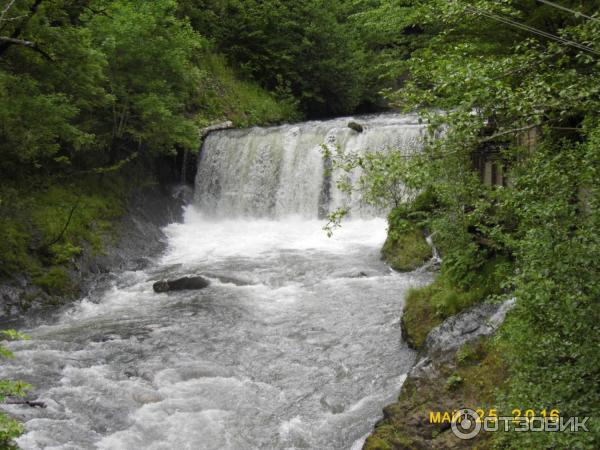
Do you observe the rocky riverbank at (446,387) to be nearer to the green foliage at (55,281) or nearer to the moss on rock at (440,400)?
the moss on rock at (440,400)

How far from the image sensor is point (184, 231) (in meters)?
18.6

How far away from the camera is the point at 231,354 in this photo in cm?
945

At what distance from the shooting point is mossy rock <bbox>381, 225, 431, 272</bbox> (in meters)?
13.1

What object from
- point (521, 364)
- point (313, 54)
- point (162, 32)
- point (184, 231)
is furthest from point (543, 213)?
point (313, 54)

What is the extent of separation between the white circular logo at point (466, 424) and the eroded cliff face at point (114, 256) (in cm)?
829

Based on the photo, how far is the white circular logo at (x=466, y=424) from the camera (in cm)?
584

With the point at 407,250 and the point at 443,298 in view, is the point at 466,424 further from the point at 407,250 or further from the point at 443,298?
the point at 407,250

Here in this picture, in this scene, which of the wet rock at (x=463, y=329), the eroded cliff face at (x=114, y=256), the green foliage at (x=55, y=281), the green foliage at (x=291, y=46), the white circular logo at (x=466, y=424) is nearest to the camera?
the white circular logo at (x=466, y=424)

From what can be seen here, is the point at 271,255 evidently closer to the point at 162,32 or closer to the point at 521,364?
the point at 162,32

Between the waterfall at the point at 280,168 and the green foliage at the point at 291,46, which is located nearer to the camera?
the waterfall at the point at 280,168

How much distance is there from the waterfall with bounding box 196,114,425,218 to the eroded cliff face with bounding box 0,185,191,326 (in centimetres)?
132

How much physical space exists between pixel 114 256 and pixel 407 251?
23.4 feet

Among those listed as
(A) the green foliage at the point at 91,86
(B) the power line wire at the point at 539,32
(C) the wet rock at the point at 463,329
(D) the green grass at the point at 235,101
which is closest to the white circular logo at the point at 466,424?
(C) the wet rock at the point at 463,329

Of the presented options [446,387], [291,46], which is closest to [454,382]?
[446,387]
